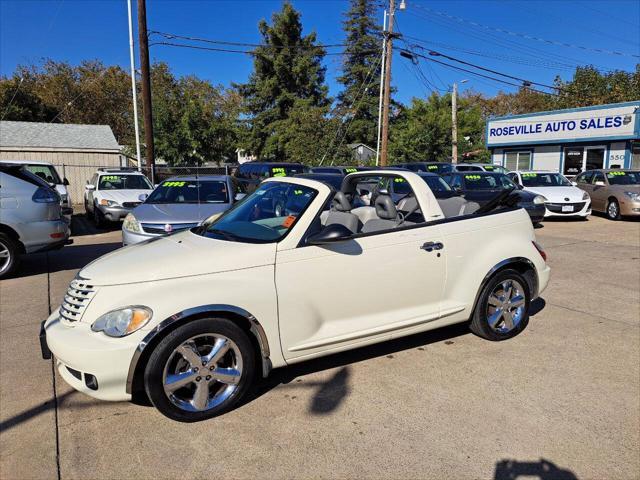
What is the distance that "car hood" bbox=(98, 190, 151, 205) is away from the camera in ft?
41.8

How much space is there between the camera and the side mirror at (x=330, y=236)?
330 cm

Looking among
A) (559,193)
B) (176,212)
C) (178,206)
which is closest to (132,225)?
(176,212)

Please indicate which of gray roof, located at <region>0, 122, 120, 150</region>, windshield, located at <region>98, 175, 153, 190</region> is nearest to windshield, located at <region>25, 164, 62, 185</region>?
windshield, located at <region>98, 175, 153, 190</region>

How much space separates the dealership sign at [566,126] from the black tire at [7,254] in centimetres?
2354

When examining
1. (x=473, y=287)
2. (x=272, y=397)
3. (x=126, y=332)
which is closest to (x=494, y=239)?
(x=473, y=287)

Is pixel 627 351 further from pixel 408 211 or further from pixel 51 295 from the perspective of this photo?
pixel 51 295

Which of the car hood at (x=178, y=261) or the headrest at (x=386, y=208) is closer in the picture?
the car hood at (x=178, y=261)

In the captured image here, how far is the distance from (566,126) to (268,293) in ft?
82.0

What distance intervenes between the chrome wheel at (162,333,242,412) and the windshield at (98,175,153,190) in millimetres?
12135

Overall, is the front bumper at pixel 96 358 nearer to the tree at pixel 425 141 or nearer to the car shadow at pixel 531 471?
the car shadow at pixel 531 471

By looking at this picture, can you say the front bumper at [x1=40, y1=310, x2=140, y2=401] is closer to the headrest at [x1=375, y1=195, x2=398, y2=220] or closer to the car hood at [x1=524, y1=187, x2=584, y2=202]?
the headrest at [x1=375, y1=195, x2=398, y2=220]

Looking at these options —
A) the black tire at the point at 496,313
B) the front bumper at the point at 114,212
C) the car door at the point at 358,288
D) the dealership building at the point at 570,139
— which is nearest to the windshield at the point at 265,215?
the car door at the point at 358,288

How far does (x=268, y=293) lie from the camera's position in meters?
3.18

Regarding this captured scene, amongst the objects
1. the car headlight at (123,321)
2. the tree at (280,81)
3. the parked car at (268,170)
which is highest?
the tree at (280,81)
